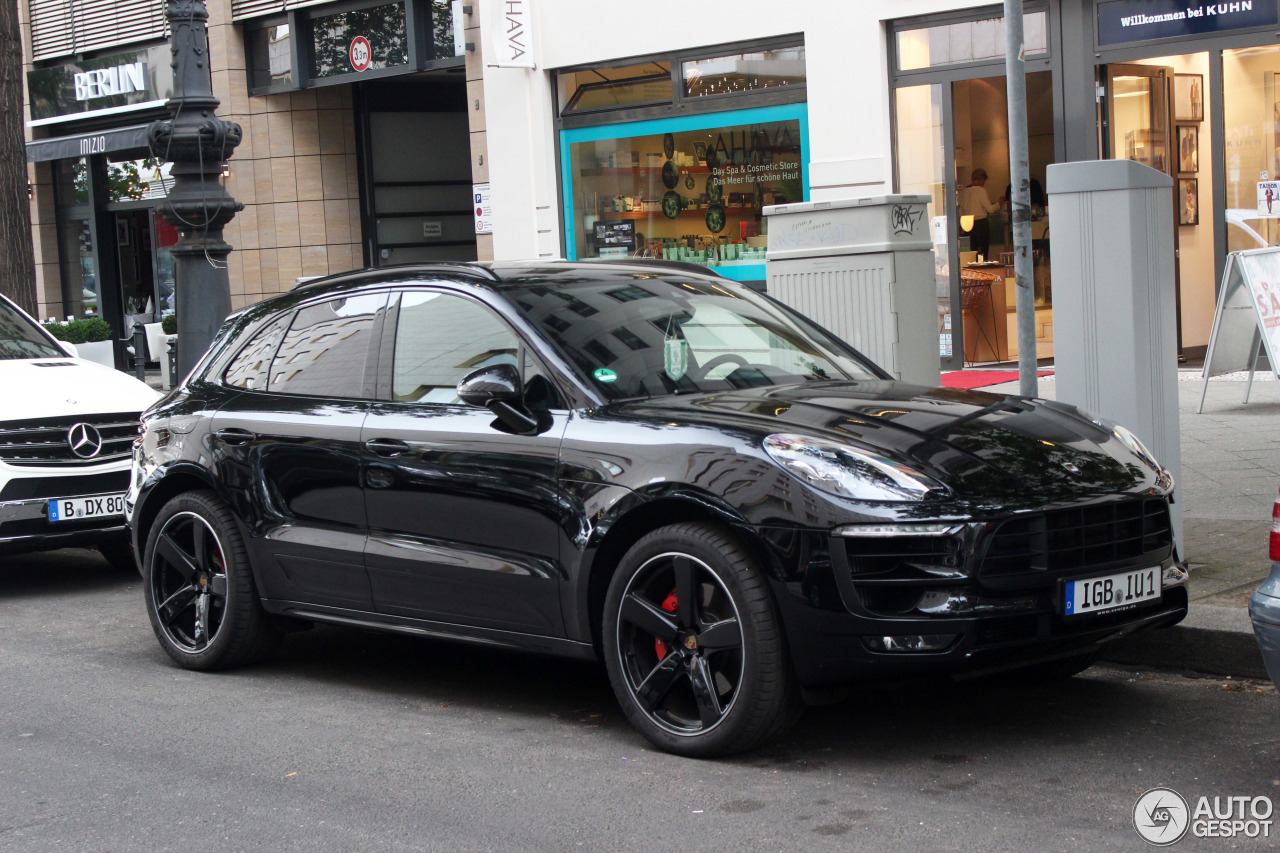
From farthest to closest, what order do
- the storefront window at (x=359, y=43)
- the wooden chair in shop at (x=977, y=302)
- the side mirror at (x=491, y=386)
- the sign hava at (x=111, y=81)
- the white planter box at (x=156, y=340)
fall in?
the sign hava at (x=111, y=81) < the white planter box at (x=156, y=340) < the storefront window at (x=359, y=43) < the wooden chair in shop at (x=977, y=302) < the side mirror at (x=491, y=386)

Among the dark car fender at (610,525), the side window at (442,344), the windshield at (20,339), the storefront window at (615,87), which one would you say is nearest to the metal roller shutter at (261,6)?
the storefront window at (615,87)

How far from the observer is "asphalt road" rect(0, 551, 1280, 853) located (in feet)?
13.5

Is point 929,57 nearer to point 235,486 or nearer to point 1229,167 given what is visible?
point 1229,167

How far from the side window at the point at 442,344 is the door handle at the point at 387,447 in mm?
189

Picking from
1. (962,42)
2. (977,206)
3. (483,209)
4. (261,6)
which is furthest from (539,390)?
(261,6)

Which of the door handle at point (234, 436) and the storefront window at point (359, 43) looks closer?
the door handle at point (234, 436)

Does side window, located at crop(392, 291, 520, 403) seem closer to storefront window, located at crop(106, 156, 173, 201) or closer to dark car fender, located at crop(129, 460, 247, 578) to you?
dark car fender, located at crop(129, 460, 247, 578)

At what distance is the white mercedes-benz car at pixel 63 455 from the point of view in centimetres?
799

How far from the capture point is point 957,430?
4.74 metres

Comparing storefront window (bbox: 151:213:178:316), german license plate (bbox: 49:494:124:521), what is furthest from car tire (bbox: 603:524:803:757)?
storefront window (bbox: 151:213:178:316)

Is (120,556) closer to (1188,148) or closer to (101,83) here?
(1188,148)

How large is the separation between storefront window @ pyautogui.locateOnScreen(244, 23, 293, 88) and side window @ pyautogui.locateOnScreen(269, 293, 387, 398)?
14.8 metres

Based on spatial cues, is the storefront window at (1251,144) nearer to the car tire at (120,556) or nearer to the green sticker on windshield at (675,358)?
the green sticker on windshield at (675,358)

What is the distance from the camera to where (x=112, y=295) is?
80.3 ft
